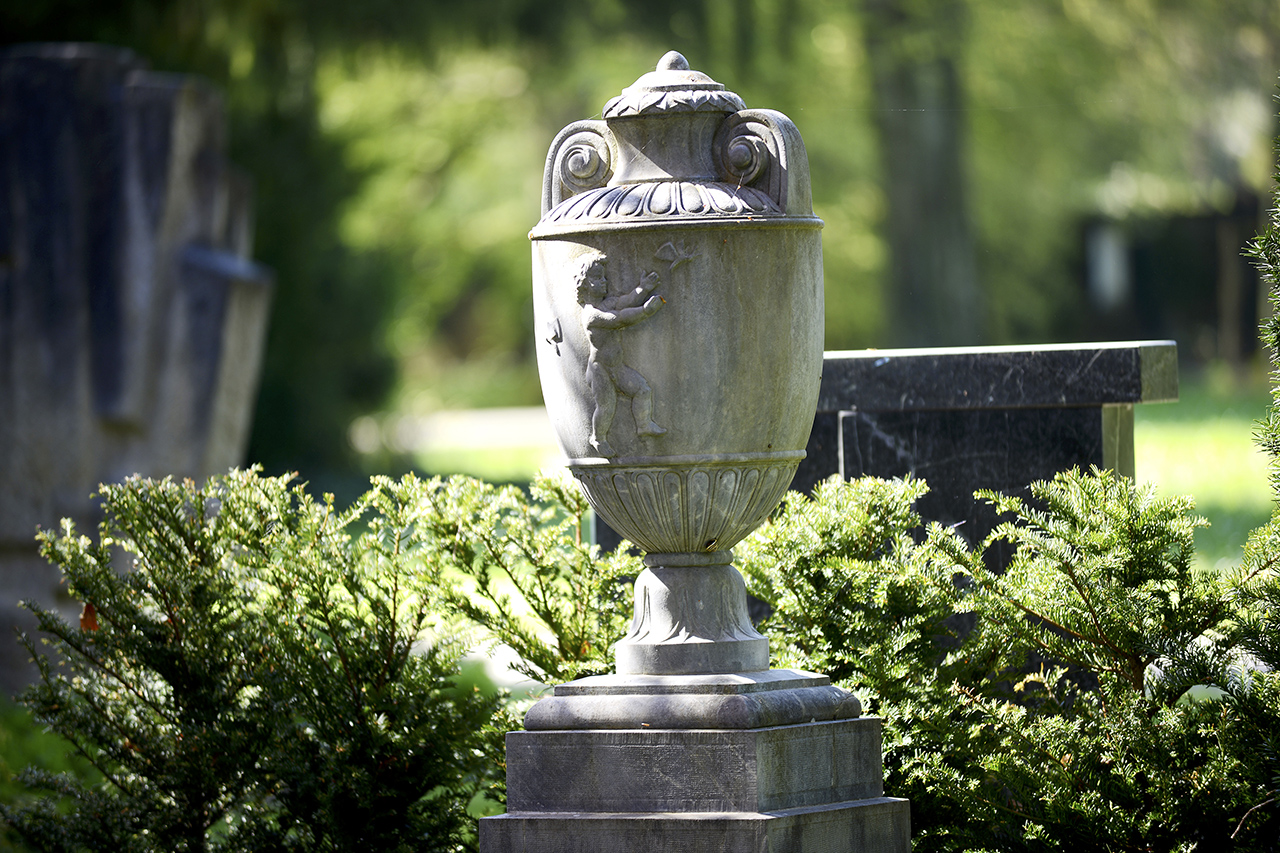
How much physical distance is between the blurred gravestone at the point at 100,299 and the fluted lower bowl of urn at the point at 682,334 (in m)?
5.26

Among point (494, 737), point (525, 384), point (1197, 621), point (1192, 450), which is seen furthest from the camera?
point (525, 384)

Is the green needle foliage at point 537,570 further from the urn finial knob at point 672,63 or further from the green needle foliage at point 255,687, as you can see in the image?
the urn finial knob at point 672,63

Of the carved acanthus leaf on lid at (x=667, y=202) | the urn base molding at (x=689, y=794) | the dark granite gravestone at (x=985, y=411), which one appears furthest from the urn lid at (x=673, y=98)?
the dark granite gravestone at (x=985, y=411)

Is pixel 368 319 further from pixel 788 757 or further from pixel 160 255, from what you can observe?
pixel 788 757

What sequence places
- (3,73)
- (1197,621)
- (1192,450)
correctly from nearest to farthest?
(1197,621) < (3,73) < (1192,450)

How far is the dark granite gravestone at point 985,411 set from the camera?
5.20 meters

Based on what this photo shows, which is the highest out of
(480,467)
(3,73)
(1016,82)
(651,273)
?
(1016,82)

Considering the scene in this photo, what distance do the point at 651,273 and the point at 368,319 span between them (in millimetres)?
13287

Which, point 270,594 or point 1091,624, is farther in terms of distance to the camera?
point 270,594

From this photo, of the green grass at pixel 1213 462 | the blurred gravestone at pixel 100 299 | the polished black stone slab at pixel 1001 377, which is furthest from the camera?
the green grass at pixel 1213 462

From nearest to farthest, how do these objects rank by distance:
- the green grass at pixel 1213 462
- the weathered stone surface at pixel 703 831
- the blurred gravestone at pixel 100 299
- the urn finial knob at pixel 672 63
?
the weathered stone surface at pixel 703 831 → the urn finial knob at pixel 672 63 → the blurred gravestone at pixel 100 299 → the green grass at pixel 1213 462

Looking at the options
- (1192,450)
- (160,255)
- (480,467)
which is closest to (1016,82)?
(1192,450)

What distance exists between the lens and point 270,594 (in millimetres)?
4664

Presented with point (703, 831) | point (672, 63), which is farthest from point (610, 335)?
point (703, 831)
